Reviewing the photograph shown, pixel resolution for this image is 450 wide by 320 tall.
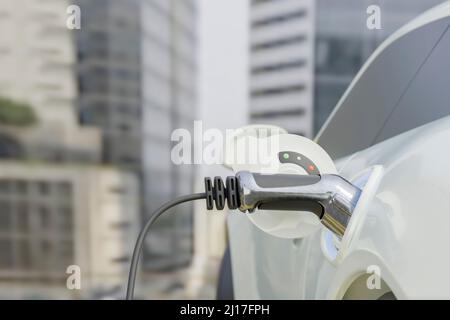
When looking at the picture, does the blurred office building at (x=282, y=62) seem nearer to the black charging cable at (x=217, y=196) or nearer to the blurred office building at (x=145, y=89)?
the blurred office building at (x=145, y=89)

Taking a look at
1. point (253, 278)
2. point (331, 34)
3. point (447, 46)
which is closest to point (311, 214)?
point (447, 46)

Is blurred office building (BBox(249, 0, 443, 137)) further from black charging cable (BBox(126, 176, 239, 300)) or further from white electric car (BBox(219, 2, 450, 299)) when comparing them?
black charging cable (BBox(126, 176, 239, 300))

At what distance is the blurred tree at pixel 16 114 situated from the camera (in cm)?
328

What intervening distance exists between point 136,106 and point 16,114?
102 cm

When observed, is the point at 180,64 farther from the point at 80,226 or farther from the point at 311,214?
the point at 80,226

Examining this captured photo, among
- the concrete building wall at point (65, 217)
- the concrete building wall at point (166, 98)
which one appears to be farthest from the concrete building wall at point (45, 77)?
the concrete building wall at point (166, 98)

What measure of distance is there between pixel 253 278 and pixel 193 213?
0.56m

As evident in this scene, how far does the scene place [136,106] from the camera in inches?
118

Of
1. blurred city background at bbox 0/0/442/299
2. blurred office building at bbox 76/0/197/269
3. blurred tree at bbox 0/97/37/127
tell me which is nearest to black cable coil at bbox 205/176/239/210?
blurred city background at bbox 0/0/442/299

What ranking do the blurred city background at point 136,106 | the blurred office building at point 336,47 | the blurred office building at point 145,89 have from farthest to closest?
the blurred office building at point 145,89 → the blurred city background at point 136,106 → the blurred office building at point 336,47

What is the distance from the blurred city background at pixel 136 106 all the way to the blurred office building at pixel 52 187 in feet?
0.03

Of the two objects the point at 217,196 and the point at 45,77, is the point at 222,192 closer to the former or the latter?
the point at 217,196

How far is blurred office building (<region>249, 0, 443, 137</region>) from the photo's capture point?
5.50 ft

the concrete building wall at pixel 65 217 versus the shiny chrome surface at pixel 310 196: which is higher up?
the shiny chrome surface at pixel 310 196
